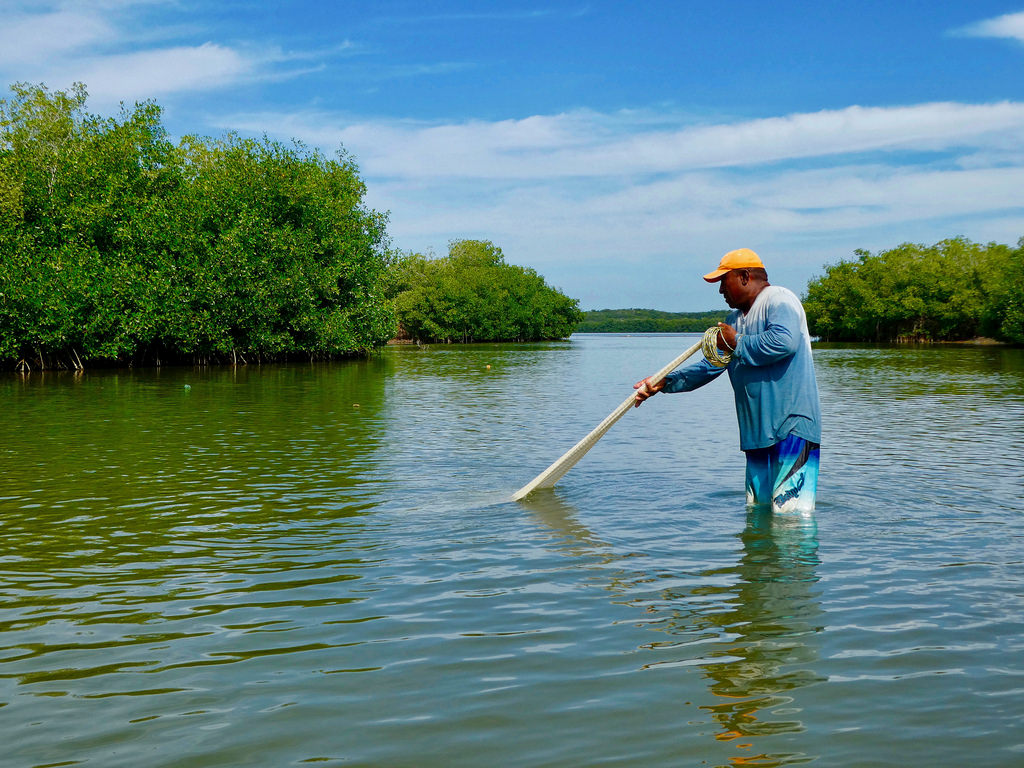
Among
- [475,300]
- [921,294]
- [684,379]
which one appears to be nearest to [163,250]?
[684,379]

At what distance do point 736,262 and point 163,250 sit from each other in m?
45.6

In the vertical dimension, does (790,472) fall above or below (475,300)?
below

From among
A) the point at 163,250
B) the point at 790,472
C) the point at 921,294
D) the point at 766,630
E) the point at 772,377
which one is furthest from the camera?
the point at 921,294

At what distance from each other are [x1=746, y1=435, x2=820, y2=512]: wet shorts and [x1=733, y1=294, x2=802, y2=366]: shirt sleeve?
0.77m

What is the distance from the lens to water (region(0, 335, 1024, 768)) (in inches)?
166

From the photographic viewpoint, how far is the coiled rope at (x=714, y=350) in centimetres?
777

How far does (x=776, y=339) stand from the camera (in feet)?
23.8

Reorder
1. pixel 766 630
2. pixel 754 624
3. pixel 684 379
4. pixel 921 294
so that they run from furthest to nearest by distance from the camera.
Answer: pixel 921 294, pixel 684 379, pixel 754 624, pixel 766 630

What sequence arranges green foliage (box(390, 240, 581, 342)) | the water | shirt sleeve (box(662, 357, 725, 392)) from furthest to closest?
green foliage (box(390, 240, 581, 342))
shirt sleeve (box(662, 357, 725, 392))
the water

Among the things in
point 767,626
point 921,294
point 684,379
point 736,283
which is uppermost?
point 921,294

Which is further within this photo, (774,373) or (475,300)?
(475,300)

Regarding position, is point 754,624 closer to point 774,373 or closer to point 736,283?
point 774,373

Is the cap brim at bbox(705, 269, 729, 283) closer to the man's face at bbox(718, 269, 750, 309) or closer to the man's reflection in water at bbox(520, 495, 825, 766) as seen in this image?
the man's face at bbox(718, 269, 750, 309)

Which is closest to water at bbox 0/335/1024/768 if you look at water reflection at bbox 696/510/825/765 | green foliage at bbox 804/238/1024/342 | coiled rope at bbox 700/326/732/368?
water reflection at bbox 696/510/825/765
